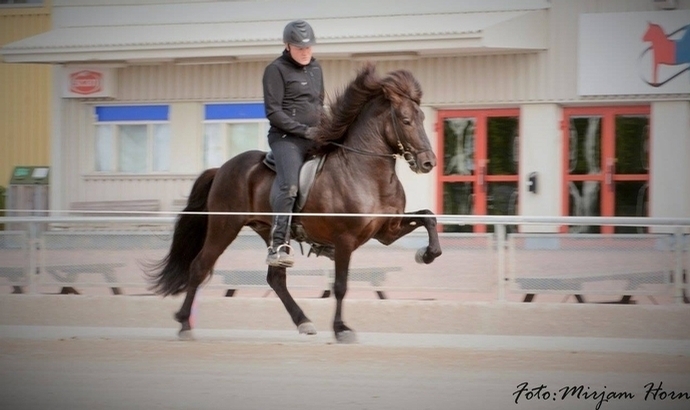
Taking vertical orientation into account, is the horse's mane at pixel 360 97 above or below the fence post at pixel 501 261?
above

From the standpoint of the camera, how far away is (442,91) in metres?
21.2

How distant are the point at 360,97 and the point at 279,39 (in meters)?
10.7

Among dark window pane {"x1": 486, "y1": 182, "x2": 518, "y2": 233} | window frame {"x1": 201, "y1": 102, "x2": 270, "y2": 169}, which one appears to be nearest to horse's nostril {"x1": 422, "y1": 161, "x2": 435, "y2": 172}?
dark window pane {"x1": 486, "y1": 182, "x2": 518, "y2": 233}

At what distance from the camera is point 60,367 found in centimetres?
877

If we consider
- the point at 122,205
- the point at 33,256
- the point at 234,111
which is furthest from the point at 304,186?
the point at 122,205

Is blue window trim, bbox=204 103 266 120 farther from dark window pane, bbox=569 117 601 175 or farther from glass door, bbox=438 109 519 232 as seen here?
dark window pane, bbox=569 117 601 175

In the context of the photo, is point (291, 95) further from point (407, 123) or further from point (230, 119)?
point (230, 119)

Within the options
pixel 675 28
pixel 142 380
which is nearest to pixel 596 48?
pixel 675 28

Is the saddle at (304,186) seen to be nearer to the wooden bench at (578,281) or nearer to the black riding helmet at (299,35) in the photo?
the black riding helmet at (299,35)

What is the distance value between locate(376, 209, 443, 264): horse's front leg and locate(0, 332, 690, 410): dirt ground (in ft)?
2.54

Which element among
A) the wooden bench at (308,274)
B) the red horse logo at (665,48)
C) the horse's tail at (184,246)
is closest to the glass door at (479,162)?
the red horse logo at (665,48)

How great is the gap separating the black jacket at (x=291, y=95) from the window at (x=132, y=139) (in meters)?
13.2

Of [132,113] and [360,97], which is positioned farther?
[132,113]

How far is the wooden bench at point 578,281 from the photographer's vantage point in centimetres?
1113
